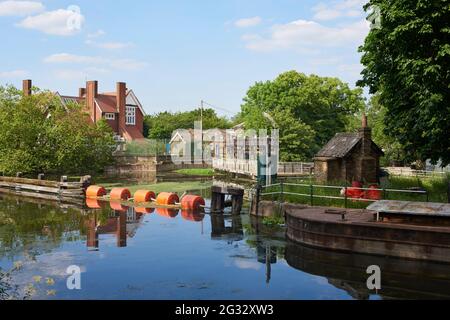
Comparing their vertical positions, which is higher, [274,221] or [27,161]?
[27,161]

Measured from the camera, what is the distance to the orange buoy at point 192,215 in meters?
27.1

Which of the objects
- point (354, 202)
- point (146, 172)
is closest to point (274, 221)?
point (354, 202)

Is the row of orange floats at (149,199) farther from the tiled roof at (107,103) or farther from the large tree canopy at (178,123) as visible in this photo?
the large tree canopy at (178,123)

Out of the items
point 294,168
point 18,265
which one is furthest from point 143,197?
point 294,168

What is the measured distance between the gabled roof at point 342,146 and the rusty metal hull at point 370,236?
32.0ft

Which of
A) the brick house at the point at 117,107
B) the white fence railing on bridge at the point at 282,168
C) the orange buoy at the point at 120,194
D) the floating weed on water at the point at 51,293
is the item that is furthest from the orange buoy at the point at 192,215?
the brick house at the point at 117,107

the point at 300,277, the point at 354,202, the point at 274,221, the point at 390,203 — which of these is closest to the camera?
the point at 300,277

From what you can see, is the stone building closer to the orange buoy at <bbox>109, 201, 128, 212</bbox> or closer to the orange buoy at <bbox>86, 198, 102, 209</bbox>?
the orange buoy at <bbox>109, 201, 128, 212</bbox>

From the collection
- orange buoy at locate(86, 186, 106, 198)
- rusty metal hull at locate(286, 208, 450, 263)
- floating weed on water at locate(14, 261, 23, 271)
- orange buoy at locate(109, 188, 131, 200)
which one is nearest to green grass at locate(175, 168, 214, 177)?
orange buoy at locate(86, 186, 106, 198)

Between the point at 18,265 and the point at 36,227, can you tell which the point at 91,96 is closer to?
the point at 36,227

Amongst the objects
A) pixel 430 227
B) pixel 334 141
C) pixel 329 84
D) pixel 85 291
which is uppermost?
pixel 329 84

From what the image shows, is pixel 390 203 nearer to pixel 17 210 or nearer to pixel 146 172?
pixel 17 210

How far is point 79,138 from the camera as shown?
51219mm
